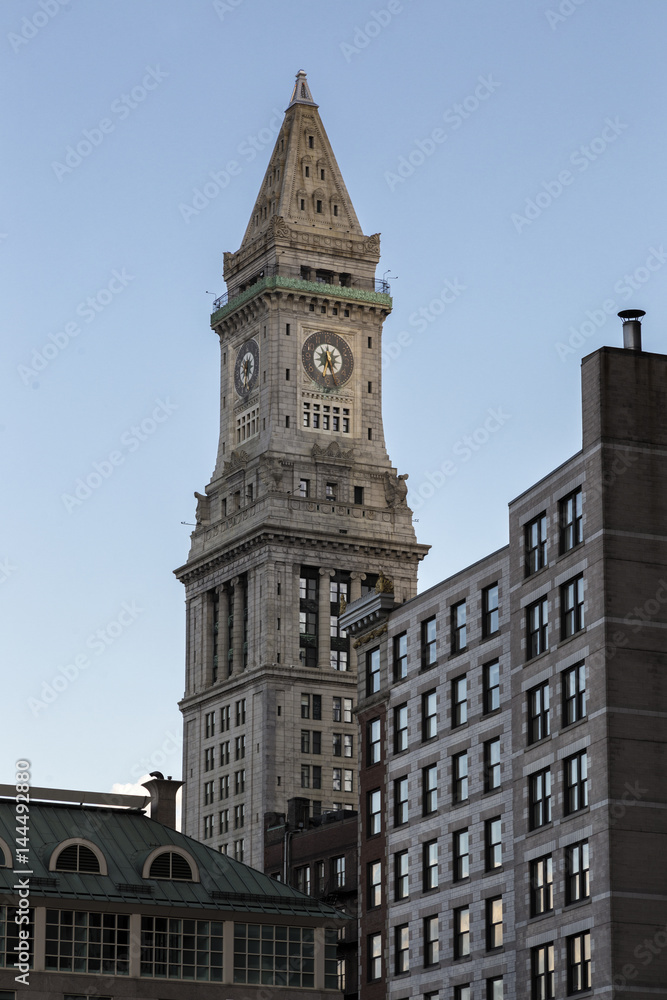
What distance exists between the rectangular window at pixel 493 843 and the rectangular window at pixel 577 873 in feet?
30.8

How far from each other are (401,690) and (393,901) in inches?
452

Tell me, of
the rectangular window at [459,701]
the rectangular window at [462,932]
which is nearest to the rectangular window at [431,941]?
the rectangular window at [462,932]

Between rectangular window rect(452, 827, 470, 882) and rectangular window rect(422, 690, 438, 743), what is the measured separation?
6626 mm

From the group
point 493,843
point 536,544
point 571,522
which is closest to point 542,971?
point 493,843

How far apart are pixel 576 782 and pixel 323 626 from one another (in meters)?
93.6

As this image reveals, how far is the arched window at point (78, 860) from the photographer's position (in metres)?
97.8

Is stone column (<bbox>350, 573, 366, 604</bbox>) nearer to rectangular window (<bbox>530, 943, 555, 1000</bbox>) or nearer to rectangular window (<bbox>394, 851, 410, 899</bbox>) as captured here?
rectangular window (<bbox>394, 851, 410, 899</bbox>)

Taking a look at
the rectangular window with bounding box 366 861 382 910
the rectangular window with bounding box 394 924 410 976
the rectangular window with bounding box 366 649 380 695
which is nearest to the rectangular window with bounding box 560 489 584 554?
the rectangular window with bounding box 366 649 380 695

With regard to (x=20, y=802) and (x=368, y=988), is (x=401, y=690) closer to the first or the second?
(x=368, y=988)

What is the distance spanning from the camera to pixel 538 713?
108m

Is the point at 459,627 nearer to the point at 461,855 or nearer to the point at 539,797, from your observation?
the point at 461,855

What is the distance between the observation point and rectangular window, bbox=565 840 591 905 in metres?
101

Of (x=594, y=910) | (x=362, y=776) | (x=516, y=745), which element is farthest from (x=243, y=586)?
(x=594, y=910)

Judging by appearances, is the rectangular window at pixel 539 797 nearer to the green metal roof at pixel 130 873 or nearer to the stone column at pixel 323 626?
the green metal roof at pixel 130 873
